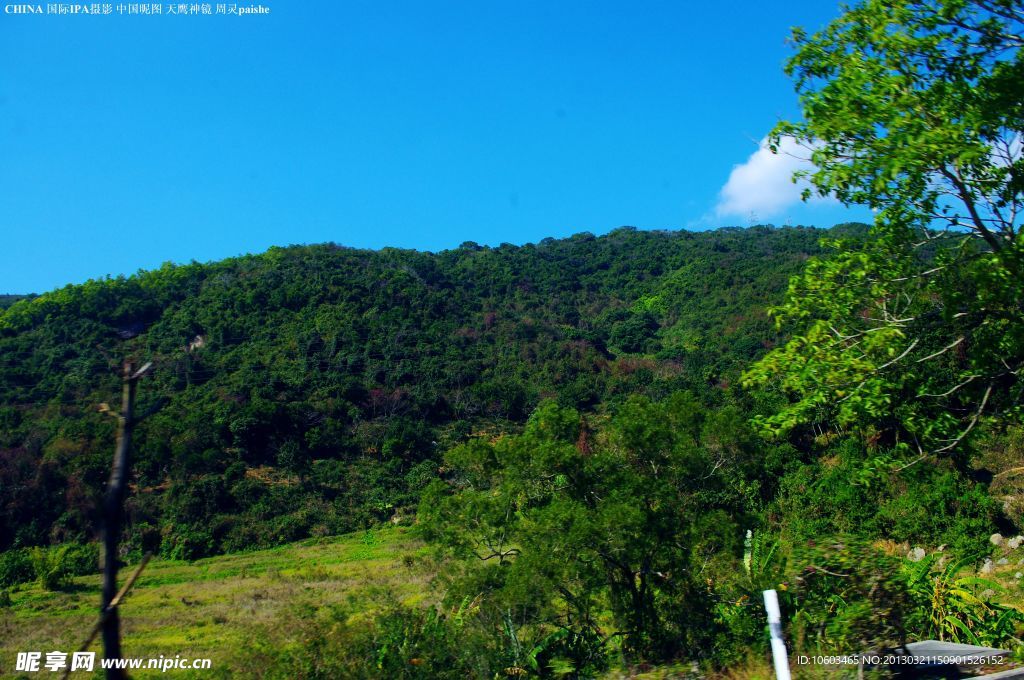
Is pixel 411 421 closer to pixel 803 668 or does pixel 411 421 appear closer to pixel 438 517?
pixel 438 517

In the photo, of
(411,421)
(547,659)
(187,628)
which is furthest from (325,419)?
(547,659)

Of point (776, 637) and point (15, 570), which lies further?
point (15, 570)

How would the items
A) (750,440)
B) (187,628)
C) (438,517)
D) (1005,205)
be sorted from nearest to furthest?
(1005,205) → (438,517) → (750,440) → (187,628)

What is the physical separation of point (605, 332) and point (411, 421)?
96.5 feet

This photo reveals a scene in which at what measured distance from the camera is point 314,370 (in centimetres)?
5050

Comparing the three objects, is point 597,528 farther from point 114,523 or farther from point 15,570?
point 15,570

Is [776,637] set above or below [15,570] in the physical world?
above

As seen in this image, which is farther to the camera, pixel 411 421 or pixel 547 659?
pixel 411 421

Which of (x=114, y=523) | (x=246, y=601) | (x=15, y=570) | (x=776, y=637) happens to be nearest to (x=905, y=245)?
(x=776, y=637)

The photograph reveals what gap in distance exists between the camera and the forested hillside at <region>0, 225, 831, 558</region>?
33.9 m

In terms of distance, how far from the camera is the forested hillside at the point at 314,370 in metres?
33.9

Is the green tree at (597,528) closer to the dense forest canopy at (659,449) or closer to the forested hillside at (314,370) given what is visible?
the dense forest canopy at (659,449)

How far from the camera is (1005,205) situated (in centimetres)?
569

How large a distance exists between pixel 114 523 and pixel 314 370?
49.3m
